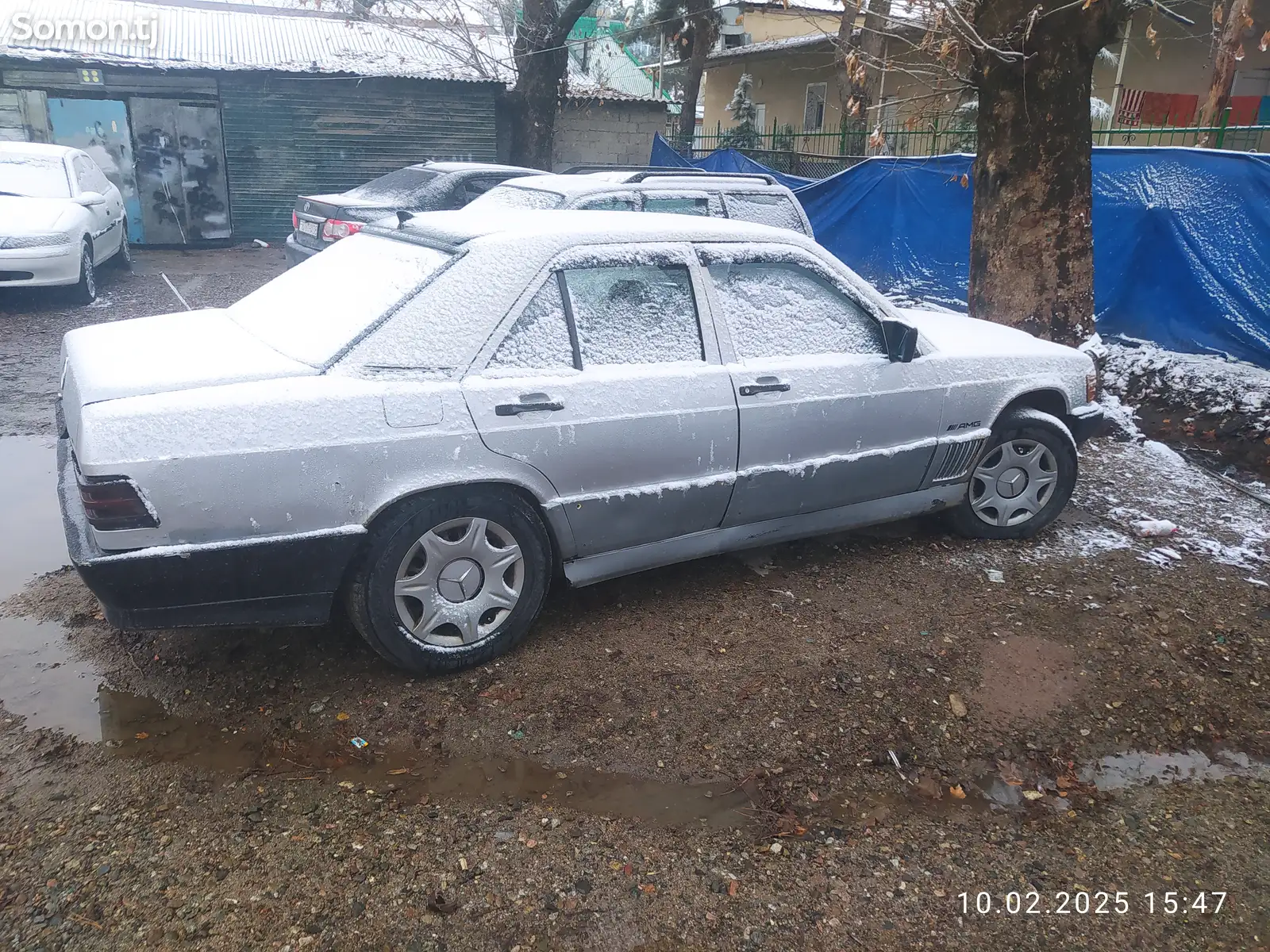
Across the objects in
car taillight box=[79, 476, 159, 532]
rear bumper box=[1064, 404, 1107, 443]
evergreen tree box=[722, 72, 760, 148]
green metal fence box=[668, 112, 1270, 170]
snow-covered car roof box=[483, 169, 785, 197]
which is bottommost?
rear bumper box=[1064, 404, 1107, 443]

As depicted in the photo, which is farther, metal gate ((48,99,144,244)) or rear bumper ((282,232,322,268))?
metal gate ((48,99,144,244))

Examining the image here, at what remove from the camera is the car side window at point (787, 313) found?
3.90 m

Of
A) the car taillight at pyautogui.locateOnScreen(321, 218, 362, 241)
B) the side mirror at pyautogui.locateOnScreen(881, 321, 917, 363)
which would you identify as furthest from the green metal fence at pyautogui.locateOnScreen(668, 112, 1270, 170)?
the side mirror at pyautogui.locateOnScreen(881, 321, 917, 363)

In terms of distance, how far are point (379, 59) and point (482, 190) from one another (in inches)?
375

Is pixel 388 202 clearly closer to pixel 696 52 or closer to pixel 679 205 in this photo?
pixel 679 205

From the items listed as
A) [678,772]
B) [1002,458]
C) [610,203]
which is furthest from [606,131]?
[678,772]

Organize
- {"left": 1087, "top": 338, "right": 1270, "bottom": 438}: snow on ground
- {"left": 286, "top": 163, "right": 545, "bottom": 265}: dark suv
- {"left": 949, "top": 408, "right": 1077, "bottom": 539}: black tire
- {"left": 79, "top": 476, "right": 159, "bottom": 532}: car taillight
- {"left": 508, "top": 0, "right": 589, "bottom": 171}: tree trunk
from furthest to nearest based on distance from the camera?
{"left": 508, "top": 0, "right": 589, "bottom": 171}: tree trunk < {"left": 286, "top": 163, "right": 545, "bottom": 265}: dark suv < {"left": 1087, "top": 338, "right": 1270, "bottom": 438}: snow on ground < {"left": 949, "top": 408, "right": 1077, "bottom": 539}: black tire < {"left": 79, "top": 476, "right": 159, "bottom": 532}: car taillight

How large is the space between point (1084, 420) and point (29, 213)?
10241 mm

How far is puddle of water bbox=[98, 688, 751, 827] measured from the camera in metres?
2.88

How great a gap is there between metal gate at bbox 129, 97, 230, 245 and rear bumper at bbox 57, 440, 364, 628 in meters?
14.8

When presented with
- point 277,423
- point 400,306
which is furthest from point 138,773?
point 400,306

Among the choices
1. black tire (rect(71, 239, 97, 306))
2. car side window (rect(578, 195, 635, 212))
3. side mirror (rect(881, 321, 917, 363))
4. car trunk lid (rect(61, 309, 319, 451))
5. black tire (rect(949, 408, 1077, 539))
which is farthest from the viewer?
black tire (rect(71, 239, 97, 306))

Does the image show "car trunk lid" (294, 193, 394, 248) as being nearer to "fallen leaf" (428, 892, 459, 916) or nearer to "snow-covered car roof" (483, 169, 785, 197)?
"snow-covered car roof" (483, 169, 785, 197)

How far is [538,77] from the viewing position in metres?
16.5
